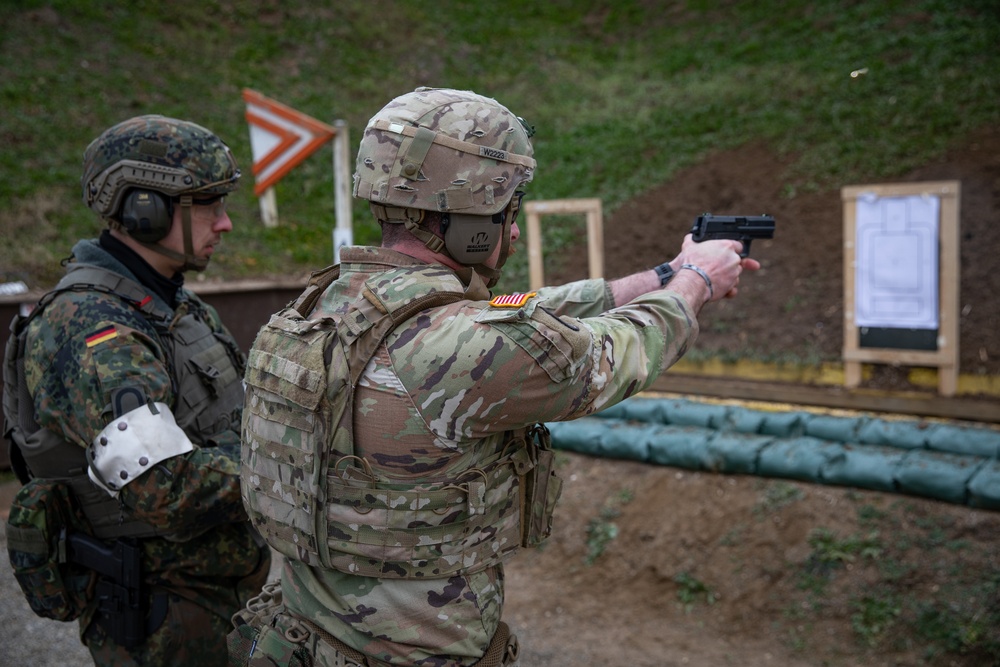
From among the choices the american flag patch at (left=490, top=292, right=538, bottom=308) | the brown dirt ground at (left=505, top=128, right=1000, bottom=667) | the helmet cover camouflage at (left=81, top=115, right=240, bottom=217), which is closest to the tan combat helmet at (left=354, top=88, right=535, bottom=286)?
the american flag patch at (left=490, top=292, right=538, bottom=308)

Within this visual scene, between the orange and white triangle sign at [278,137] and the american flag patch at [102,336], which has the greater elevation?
the orange and white triangle sign at [278,137]

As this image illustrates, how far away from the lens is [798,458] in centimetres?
513

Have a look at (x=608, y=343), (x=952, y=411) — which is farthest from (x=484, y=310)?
(x=952, y=411)

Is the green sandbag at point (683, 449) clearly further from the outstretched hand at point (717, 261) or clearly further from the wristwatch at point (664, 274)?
the outstretched hand at point (717, 261)

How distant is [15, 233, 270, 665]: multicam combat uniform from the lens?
2283 millimetres

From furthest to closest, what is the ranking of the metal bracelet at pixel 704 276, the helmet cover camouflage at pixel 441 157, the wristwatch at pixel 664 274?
the wristwatch at pixel 664 274
the metal bracelet at pixel 704 276
the helmet cover camouflage at pixel 441 157

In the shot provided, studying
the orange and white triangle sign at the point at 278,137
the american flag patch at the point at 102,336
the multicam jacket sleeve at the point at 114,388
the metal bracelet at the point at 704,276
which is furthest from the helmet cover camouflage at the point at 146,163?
the orange and white triangle sign at the point at 278,137

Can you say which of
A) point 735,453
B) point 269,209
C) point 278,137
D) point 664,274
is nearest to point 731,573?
point 735,453

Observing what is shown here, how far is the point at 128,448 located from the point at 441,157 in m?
1.13

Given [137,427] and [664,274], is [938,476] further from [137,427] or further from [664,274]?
[137,427]

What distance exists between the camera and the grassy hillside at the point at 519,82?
34.7 ft

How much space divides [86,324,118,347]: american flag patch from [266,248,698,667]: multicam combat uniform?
2.36ft

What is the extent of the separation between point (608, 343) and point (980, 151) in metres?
9.69

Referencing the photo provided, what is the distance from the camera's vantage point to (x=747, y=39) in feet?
49.2
